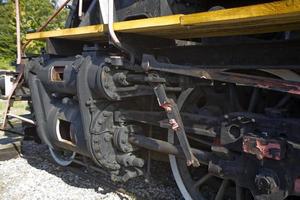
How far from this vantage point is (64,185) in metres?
4.51

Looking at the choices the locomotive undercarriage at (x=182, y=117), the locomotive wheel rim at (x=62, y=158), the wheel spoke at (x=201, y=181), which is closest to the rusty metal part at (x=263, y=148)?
the locomotive undercarriage at (x=182, y=117)

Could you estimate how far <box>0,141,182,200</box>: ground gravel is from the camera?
4.14 meters

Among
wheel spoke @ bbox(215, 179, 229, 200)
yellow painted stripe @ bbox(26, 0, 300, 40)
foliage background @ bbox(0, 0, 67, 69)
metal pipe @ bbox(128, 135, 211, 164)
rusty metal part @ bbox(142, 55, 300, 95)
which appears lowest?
wheel spoke @ bbox(215, 179, 229, 200)

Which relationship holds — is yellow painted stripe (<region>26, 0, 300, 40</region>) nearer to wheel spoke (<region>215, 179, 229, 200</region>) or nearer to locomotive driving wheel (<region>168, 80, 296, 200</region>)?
locomotive driving wheel (<region>168, 80, 296, 200</region>)

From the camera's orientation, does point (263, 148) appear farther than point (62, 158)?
No

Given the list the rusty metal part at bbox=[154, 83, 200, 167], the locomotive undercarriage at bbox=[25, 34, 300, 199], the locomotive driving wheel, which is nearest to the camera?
the locomotive undercarriage at bbox=[25, 34, 300, 199]

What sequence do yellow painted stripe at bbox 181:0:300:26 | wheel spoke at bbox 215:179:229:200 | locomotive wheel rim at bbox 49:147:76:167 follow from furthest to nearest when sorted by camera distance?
locomotive wheel rim at bbox 49:147:76:167, wheel spoke at bbox 215:179:229:200, yellow painted stripe at bbox 181:0:300:26

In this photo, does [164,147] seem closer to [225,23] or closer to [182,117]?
[182,117]

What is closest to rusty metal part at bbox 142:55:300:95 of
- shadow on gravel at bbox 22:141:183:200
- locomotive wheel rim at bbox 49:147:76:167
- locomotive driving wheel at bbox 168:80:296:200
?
locomotive driving wheel at bbox 168:80:296:200

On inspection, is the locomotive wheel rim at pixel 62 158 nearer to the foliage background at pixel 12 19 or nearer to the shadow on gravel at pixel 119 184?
the shadow on gravel at pixel 119 184

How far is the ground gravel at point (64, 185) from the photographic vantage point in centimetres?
414

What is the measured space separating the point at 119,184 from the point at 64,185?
0.64 meters

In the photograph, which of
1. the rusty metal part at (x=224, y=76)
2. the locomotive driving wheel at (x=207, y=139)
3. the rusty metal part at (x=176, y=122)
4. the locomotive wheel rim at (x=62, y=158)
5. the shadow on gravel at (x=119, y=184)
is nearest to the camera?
the rusty metal part at (x=224, y=76)

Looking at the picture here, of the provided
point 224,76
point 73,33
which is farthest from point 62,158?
point 224,76
